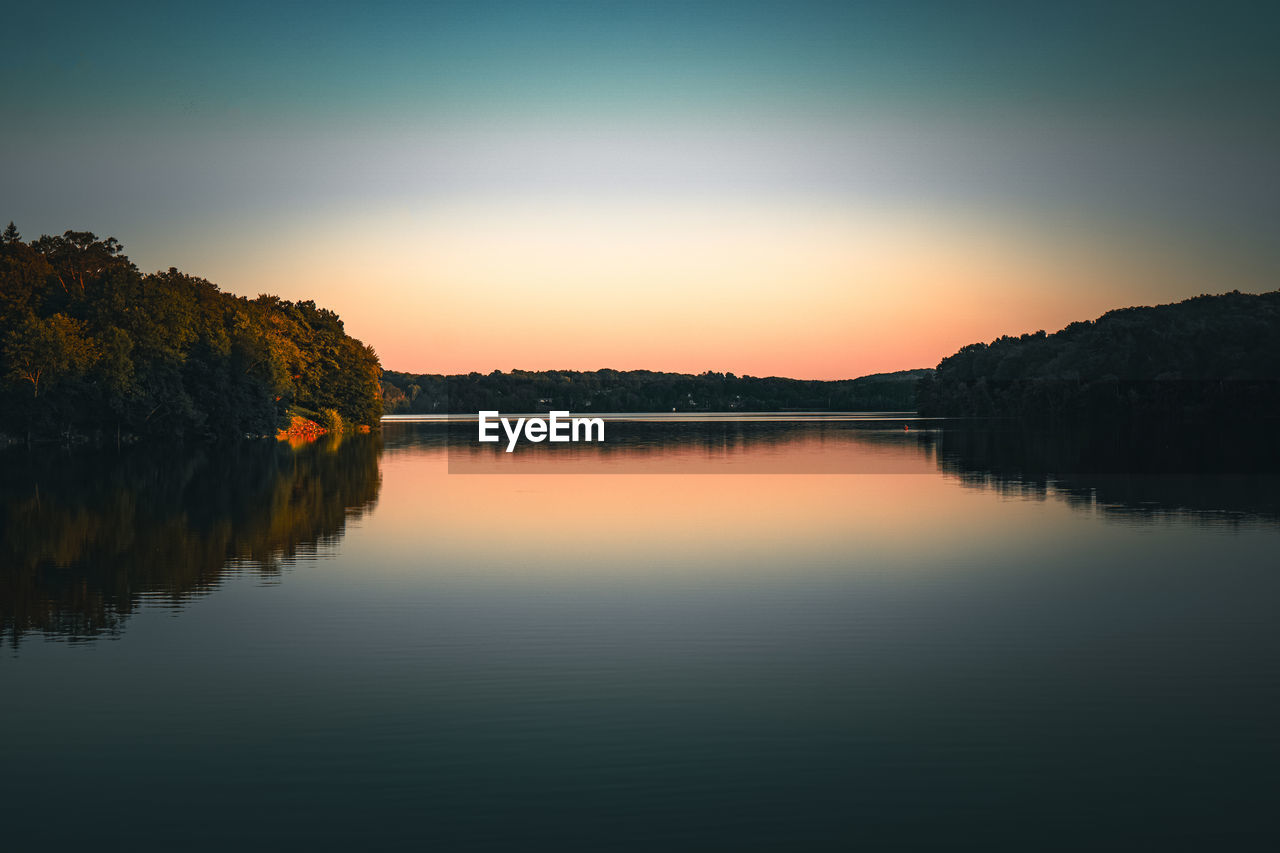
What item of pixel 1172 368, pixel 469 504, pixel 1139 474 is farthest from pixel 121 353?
pixel 1172 368

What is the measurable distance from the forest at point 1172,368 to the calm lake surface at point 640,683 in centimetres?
12053

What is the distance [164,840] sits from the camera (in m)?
8.39

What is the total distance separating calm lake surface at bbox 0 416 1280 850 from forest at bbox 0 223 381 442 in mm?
51469

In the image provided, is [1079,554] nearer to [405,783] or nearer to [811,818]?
[811,818]

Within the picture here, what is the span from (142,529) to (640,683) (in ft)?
64.7

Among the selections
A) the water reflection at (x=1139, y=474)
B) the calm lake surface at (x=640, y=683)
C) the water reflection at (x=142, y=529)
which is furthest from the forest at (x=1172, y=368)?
the calm lake surface at (x=640, y=683)

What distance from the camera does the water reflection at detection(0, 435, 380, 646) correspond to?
17984 millimetres

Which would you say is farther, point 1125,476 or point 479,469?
point 479,469

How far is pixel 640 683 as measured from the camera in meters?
12.9

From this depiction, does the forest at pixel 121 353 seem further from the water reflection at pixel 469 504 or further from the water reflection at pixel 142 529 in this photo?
the water reflection at pixel 142 529

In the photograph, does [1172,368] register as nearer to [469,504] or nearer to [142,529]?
[469,504]

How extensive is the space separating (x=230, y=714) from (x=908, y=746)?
726 cm

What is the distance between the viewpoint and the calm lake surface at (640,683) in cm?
885

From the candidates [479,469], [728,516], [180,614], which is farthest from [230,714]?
[479,469]
